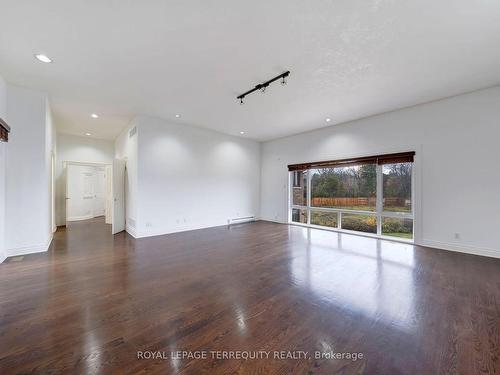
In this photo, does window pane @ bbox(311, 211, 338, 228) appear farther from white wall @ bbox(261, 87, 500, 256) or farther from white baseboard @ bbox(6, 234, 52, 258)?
white baseboard @ bbox(6, 234, 52, 258)

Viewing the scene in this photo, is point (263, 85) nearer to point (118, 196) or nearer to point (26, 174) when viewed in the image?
point (26, 174)

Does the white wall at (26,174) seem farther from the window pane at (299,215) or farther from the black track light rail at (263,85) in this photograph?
the window pane at (299,215)

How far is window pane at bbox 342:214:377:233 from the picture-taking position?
210 inches

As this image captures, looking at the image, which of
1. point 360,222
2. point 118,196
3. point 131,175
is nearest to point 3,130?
point 131,175

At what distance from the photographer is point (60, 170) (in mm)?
6707

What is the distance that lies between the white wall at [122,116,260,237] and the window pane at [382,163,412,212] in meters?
4.27

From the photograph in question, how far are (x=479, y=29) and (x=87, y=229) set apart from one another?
884cm

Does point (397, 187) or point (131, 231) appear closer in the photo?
point (397, 187)

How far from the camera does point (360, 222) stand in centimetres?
556

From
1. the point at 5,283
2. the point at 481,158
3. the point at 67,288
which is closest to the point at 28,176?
the point at 5,283

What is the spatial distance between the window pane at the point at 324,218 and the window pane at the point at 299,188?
1.71 ft

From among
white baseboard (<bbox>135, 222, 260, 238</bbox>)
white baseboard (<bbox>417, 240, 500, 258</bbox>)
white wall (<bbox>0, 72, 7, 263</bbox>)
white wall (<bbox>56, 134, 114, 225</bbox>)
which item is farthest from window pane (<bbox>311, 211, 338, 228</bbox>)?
white wall (<bbox>56, 134, 114, 225</bbox>)

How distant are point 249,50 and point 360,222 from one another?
16.0 feet

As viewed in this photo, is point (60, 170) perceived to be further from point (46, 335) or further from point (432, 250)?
point (432, 250)
